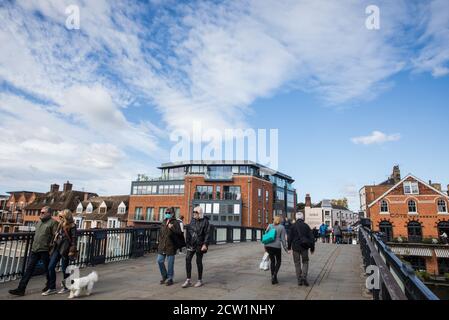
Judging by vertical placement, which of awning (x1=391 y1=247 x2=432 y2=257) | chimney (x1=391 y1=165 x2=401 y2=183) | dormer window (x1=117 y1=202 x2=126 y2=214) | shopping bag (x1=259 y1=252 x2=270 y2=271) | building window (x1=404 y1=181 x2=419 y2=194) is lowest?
awning (x1=391 y1=247 x2=432 y2=257)

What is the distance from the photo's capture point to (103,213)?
54.1 meters

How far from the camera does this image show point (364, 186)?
172 feet

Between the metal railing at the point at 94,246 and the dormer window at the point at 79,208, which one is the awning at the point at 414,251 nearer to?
the metal railing at the point at 94,246

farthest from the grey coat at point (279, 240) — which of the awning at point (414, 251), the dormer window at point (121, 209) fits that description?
the dormer window at point (121, 209)

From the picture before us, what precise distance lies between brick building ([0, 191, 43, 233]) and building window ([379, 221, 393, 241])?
68591mm

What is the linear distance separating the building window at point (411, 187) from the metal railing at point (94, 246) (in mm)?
36169

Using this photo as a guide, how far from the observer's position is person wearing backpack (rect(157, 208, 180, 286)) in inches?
272

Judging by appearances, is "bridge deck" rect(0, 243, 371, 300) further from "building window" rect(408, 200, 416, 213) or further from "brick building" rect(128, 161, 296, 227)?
"brick building" rect(128, 161, 296, 227)

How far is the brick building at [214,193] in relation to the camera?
45406 mm

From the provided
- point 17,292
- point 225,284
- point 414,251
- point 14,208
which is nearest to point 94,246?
point 17,292

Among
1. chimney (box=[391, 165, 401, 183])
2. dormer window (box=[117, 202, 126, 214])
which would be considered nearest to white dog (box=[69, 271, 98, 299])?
chimney (box=[391, 165, 401, 183])

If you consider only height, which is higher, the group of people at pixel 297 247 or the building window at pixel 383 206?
the building window at pixel 383 206
